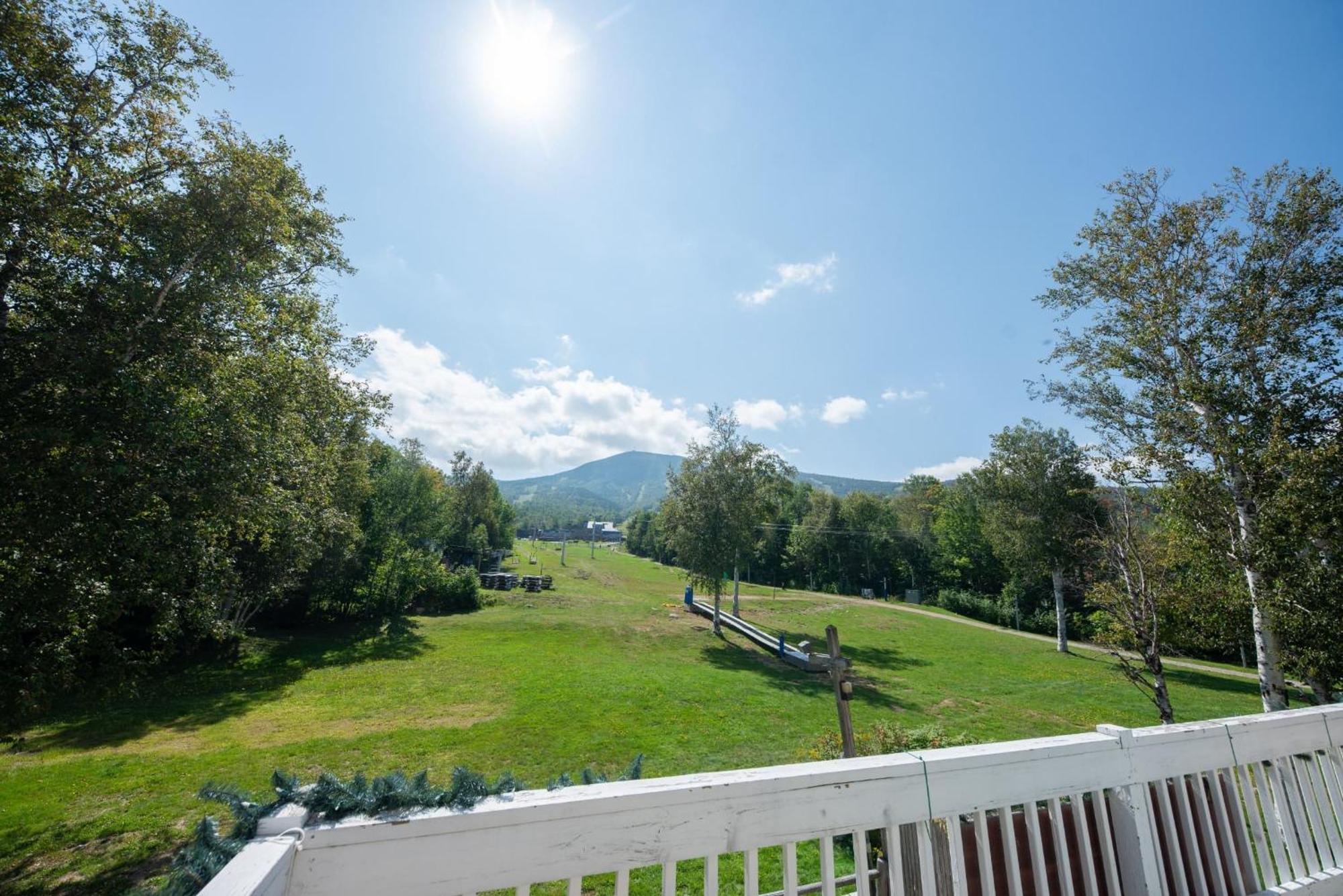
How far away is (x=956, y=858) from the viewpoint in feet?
6.88

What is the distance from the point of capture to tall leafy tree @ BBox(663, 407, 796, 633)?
2270 centimetres

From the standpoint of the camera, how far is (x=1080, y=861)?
2.32 meters

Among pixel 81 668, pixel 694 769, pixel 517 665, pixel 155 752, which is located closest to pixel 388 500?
pixel 517 665

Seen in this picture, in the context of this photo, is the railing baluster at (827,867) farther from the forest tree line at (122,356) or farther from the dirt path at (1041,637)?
the dirt path at (1041,637)

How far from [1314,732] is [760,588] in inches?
1681

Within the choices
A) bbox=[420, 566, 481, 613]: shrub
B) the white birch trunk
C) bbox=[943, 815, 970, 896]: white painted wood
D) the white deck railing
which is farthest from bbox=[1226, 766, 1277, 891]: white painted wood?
bbox=[420, 566, 481, 613]: shrub

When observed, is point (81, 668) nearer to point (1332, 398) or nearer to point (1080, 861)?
point (1080, 861)

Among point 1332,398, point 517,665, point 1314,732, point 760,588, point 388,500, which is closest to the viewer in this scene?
point 1314,732

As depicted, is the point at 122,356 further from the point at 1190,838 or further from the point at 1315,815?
the point at 1315,815

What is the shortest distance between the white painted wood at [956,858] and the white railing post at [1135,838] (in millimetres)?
921

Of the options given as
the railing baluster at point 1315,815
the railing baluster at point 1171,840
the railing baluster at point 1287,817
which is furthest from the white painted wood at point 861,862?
the railing baluster at point 1315,815

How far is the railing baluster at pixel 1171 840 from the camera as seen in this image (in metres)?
2.45

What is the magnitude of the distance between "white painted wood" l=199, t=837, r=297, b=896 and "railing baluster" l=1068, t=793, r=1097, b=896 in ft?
10.3

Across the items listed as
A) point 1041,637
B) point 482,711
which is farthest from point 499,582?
point 1041,637
